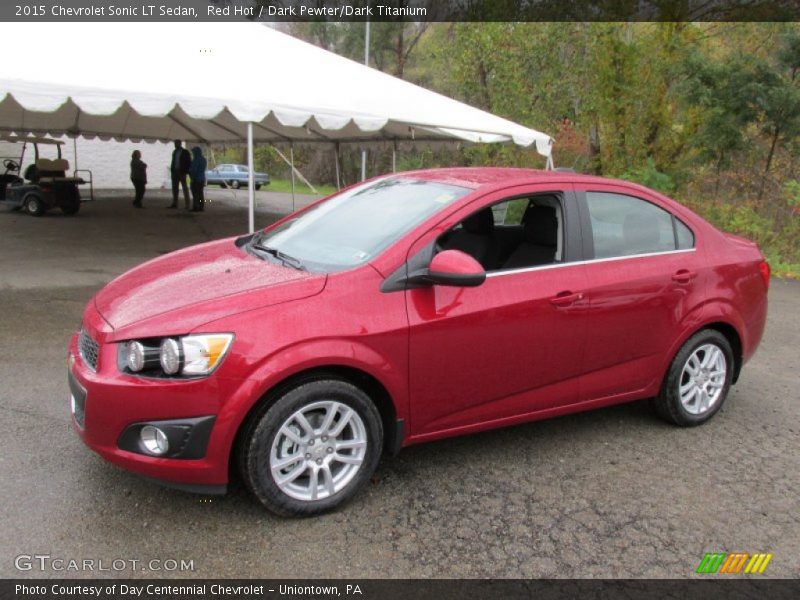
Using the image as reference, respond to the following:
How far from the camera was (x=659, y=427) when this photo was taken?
4.38 metres

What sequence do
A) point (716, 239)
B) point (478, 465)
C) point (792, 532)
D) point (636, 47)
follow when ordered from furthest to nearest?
point (636, 47) → point (716, 239) → point (478, 465) → point (792, 532)

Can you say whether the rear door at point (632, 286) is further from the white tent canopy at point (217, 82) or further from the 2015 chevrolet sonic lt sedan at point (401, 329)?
the white tent canopy at point (217, 82)

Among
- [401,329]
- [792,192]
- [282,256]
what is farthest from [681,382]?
[792,192]

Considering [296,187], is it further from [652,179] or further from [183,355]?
[183,355]

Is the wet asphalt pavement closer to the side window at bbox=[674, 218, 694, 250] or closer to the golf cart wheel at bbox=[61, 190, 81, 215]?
the side window at bbox=[674, 218, 694, 250]

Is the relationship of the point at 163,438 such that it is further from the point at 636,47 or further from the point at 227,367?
the point at 636,47

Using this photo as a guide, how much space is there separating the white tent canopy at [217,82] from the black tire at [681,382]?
6.10 m

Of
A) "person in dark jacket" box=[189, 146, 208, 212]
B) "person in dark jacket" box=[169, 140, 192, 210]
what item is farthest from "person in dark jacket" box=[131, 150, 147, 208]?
"person in dark jacket" box=[189, 146, 208, 212]

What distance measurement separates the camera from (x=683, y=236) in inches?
167

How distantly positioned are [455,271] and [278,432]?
1111 millimetres

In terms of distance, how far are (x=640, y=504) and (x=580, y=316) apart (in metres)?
1.04

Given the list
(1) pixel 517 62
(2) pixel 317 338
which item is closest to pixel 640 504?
(2) pixel 317 338

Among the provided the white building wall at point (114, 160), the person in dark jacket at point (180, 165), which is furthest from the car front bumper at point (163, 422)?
the white building wall at point (114, 160)

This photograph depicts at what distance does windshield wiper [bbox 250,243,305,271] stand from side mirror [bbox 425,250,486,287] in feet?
2.28
